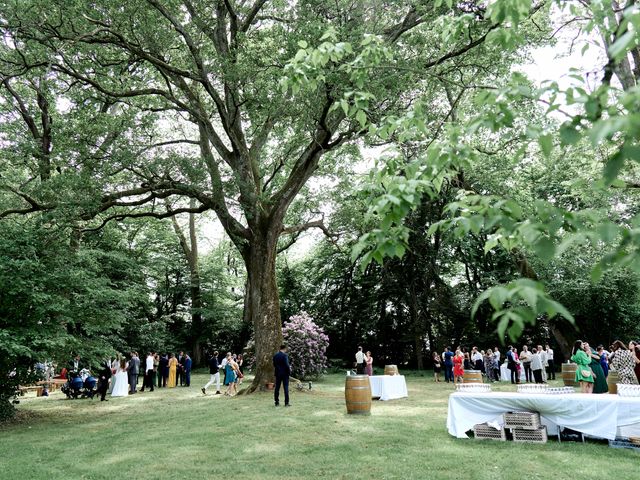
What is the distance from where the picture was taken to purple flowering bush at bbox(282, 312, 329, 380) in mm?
20219

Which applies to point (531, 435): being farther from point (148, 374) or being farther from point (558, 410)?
point (148, 374)

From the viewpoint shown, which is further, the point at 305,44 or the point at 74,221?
the point at 74,221

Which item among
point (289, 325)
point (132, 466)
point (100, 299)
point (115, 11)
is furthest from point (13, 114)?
point (132, 466)

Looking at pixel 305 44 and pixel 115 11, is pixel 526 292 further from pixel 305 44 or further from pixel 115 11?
pixel 115 11

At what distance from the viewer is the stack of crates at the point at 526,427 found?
8.09m

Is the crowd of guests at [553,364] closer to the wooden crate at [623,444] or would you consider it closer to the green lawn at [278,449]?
the wooden crate at [623,444]

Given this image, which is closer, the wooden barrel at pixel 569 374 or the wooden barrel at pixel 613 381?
the wooden barrel at pixel 613 381

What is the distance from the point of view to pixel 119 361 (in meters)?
19.3

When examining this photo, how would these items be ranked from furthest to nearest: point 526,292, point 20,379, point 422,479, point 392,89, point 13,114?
1. point 13,114
2. point 392,89
3. point 20,379
4. point 422,479
5. point 526,292

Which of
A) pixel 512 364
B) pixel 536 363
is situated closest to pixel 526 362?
pixel 512 364

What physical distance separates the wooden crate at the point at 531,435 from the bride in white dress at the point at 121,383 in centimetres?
1583

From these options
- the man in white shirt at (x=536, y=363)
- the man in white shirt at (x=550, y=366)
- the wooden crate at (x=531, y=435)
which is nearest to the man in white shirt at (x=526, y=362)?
the man in white shirt at (x=536, y=363)

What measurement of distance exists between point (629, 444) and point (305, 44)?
784 cm

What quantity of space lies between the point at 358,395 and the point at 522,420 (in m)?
4.16
